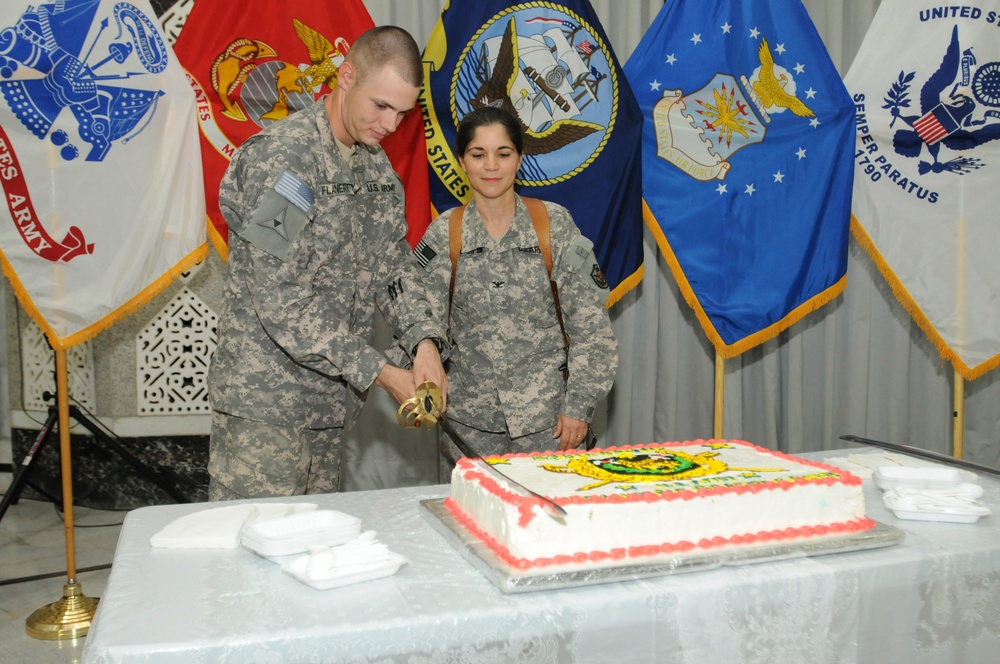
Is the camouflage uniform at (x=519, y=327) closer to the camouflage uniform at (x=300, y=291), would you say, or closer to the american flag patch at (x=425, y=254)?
the american flag patch at (x=425, y=254)

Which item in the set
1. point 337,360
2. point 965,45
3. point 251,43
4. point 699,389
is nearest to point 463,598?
point 337,360

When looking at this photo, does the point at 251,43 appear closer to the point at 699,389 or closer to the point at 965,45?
the point at 699,389

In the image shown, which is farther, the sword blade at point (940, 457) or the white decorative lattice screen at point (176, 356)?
the white decorative lattice screen at point (176, 356)

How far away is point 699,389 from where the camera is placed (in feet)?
11.9

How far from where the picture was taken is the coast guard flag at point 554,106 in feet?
9.64

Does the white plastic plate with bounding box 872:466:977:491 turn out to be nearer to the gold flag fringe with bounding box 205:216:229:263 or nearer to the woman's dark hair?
the woman's dark hair

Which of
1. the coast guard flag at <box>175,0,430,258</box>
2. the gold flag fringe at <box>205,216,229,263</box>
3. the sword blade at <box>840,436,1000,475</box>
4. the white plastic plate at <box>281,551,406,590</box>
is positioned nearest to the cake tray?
the white plastic plate at <box>281,551,406,590</box>

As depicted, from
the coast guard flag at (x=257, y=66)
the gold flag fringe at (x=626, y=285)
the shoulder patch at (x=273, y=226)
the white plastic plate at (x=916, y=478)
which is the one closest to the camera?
the white plastic plate at (x=916, y=478)

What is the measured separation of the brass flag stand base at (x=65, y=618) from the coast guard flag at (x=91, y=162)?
2.44ft

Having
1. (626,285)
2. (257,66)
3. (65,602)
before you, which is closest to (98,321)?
(65,602)

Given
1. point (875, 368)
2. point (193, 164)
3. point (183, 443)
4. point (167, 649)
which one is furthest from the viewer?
point (875, 368)

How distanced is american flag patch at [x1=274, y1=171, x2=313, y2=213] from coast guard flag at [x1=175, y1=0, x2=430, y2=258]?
3.40ft

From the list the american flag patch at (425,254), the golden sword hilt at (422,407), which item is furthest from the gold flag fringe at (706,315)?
the golden sword hilt at (422,407)

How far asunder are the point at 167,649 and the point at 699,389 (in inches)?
115
